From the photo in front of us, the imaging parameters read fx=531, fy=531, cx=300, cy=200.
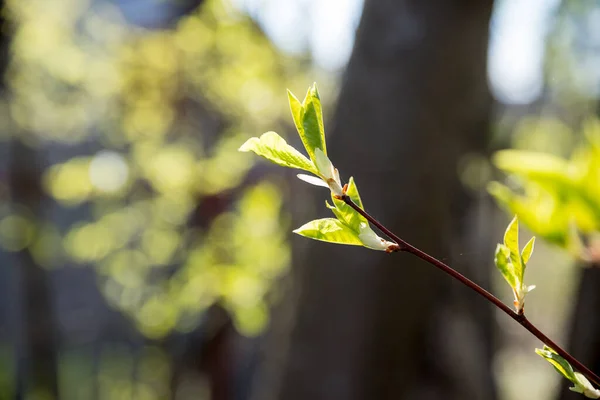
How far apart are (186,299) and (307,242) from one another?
0.84 m

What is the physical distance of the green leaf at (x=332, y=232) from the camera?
0.92ft

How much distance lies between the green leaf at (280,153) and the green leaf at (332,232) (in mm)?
29

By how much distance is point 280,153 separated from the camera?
275 mm

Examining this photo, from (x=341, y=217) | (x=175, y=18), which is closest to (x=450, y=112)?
(x=341, y=217)

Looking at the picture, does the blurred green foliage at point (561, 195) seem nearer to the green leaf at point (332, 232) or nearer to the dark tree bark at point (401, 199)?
the green leaf at point (332, 232)

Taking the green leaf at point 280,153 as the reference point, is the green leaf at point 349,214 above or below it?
below

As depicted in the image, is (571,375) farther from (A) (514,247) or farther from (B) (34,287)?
(B) (34,287)

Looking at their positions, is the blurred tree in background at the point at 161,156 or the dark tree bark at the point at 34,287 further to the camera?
the dark tree bark at the point at 34,287

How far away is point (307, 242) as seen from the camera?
1396 mm

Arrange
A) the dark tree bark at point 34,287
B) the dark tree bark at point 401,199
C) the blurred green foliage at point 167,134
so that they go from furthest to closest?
1. the dark tree bark at point 34,287
2. the blurred green foliage at point 167,134
3. the dark tree bark at point 401,199

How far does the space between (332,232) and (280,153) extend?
0.16 feet

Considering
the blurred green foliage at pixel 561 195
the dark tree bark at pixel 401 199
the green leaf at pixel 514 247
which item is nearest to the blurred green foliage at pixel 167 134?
the dark tree bark at pixel 401 199

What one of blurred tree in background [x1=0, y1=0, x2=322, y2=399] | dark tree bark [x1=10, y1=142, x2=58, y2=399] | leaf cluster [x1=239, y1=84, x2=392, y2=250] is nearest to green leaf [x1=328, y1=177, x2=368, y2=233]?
leaf cluster [x1=239, y1=84, x2=392, y2=250]

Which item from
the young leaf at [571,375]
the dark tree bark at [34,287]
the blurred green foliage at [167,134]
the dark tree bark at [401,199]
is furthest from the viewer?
the dark tree bark at [34,287]
